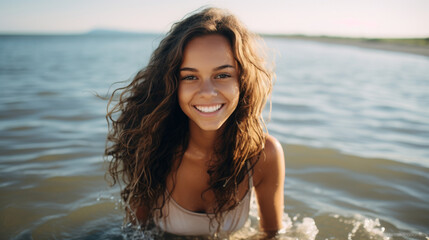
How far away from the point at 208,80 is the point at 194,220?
117cm

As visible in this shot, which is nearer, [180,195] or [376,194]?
[180,195]

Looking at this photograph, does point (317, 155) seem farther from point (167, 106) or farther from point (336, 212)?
point (167, 106)

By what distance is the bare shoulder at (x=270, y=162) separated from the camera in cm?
259

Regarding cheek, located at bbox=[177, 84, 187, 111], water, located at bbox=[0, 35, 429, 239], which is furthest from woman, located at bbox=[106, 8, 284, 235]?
water, located at bbox=[0, 35, 429, 239]

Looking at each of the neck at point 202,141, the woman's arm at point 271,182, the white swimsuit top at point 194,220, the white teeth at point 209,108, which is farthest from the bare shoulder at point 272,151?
the white teeth at point 209,108

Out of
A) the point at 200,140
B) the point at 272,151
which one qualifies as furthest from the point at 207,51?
the point at 272,151

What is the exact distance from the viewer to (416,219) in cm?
336

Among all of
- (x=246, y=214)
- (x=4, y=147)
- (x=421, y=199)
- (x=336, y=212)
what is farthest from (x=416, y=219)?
(x=4, y=147)

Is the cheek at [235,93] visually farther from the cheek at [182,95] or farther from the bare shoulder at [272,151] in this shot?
the bare shoulder at [272,151]

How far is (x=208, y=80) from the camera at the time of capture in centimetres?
226

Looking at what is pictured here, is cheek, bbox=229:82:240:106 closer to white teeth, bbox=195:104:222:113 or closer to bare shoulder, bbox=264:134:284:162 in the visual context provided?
white teeth, bbox=195:104:222:113

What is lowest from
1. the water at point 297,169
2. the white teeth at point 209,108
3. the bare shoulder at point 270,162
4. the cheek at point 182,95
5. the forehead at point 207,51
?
the water at point 297,169

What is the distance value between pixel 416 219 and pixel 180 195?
2.50 metres

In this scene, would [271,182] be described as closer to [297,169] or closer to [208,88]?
[208,88]
